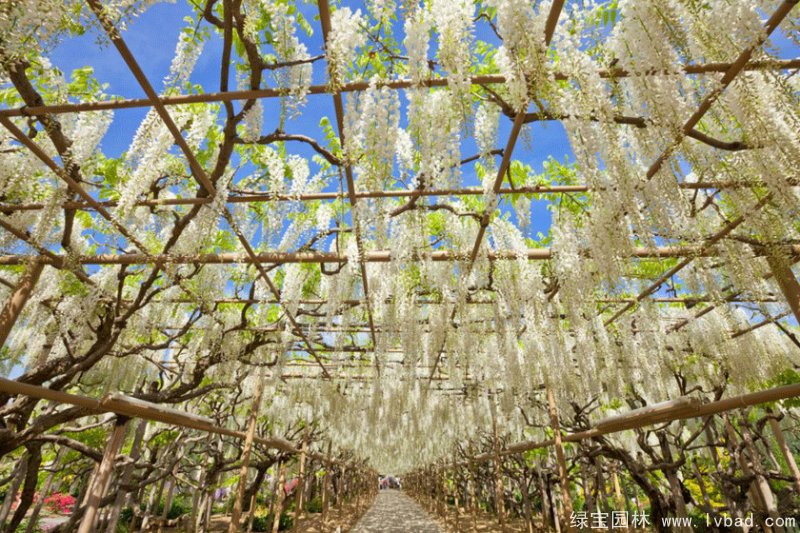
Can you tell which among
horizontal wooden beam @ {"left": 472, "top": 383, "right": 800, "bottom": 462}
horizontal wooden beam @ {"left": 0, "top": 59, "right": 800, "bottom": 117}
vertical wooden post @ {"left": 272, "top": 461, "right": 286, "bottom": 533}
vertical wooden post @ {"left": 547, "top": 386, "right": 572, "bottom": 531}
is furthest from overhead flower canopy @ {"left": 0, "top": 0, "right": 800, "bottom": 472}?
vertical wooden post @ {"left": 272, "top": 461, "right": 286, "bottom": 533}

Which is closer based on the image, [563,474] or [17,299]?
[563,474]

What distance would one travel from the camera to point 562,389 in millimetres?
8570

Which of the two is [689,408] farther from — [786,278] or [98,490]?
[98,490]

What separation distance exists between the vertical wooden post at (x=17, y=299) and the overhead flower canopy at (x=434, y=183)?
0.05 m

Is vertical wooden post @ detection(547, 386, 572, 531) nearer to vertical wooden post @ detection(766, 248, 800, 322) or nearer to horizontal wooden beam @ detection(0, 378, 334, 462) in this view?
vertical wooden post @ detection(766, 248, 800, 322)

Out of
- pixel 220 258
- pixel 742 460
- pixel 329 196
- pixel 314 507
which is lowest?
pixel 314 507

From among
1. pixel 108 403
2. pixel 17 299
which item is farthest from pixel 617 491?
pixel 17 299

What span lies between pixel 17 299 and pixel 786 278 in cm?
869

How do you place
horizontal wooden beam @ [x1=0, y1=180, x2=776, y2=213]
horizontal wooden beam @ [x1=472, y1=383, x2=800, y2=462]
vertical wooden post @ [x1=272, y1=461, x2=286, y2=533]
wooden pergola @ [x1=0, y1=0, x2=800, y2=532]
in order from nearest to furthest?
horizontal wooden beam @ [x1=472, y1=383, x2=800, y2=462]
wooden pergola @ [x1=0, y1=0, x2=800, y2=532]
horizontal wooden beam @ [x1=0, y1=180, x2=776, y2=213]
vertical wooden post @ [x1=272, y1=461, x2=286, y2=533]

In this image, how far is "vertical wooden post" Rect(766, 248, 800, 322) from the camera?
3.96m

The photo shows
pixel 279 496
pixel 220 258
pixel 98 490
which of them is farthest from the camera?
pixel 279 496

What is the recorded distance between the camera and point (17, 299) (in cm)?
464

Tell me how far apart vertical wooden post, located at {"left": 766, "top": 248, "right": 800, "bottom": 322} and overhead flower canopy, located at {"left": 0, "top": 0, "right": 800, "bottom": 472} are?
0.03 meters

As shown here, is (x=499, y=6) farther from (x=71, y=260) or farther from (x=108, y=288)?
(x=108, y=288)
